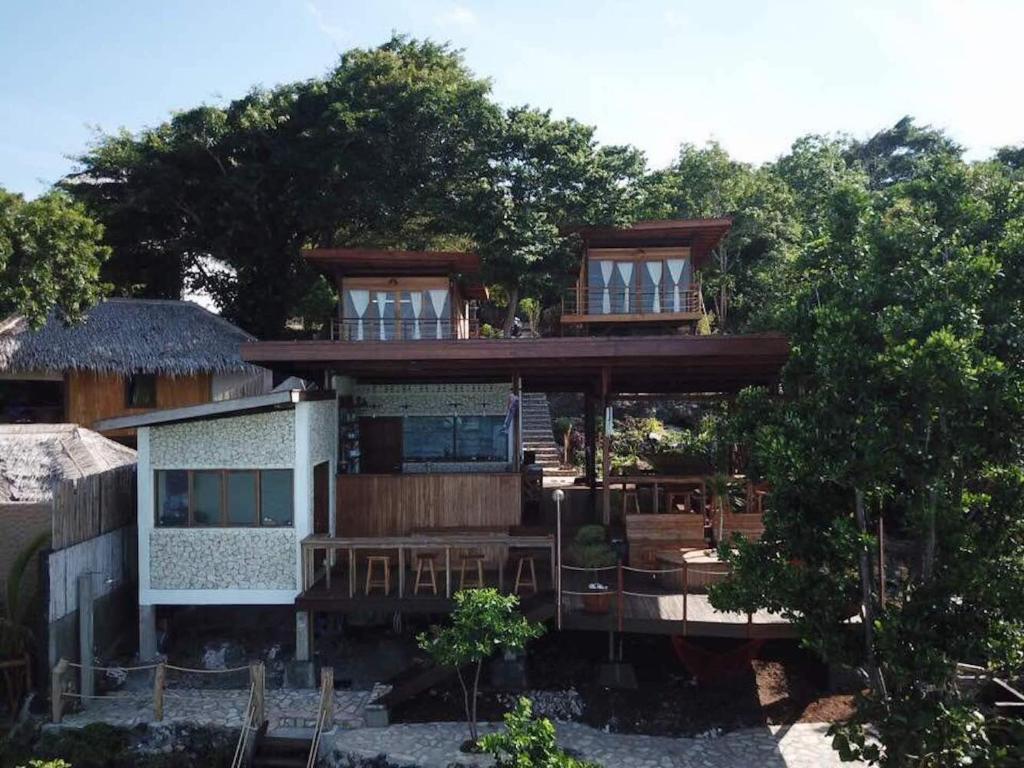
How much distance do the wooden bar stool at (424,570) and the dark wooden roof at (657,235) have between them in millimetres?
12363

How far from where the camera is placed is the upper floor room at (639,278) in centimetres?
2069

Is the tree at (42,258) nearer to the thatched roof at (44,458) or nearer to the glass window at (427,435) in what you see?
the thatched roof at (44,458)

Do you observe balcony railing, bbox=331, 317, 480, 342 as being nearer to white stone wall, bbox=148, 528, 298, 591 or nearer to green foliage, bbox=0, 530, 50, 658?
white stone wall, bbox=148, 528, 298, 591

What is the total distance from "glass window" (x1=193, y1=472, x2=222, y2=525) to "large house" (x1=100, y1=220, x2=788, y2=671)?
0.07ft

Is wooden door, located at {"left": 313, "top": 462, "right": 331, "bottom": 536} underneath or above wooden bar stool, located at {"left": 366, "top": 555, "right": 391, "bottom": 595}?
above

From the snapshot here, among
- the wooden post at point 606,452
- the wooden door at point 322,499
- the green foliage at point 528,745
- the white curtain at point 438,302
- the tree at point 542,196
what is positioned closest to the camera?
the green foliage at point 528,745

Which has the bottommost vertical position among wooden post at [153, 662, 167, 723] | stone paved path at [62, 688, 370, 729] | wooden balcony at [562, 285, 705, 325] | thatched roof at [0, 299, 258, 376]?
stone paved path at [62, 688, 370, 729]

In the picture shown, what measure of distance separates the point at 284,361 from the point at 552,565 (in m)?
5.49

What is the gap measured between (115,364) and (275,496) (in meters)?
11.1

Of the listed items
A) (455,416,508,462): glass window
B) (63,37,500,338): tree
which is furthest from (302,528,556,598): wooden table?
(63,37,500,338): tree

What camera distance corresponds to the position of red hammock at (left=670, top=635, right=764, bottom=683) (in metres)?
10.4

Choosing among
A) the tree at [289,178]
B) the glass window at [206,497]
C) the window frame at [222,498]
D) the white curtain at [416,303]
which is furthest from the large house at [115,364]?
the glass window at [206,497]

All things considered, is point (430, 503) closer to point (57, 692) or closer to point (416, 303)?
point (57, 692)

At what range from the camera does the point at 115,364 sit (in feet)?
63.4
